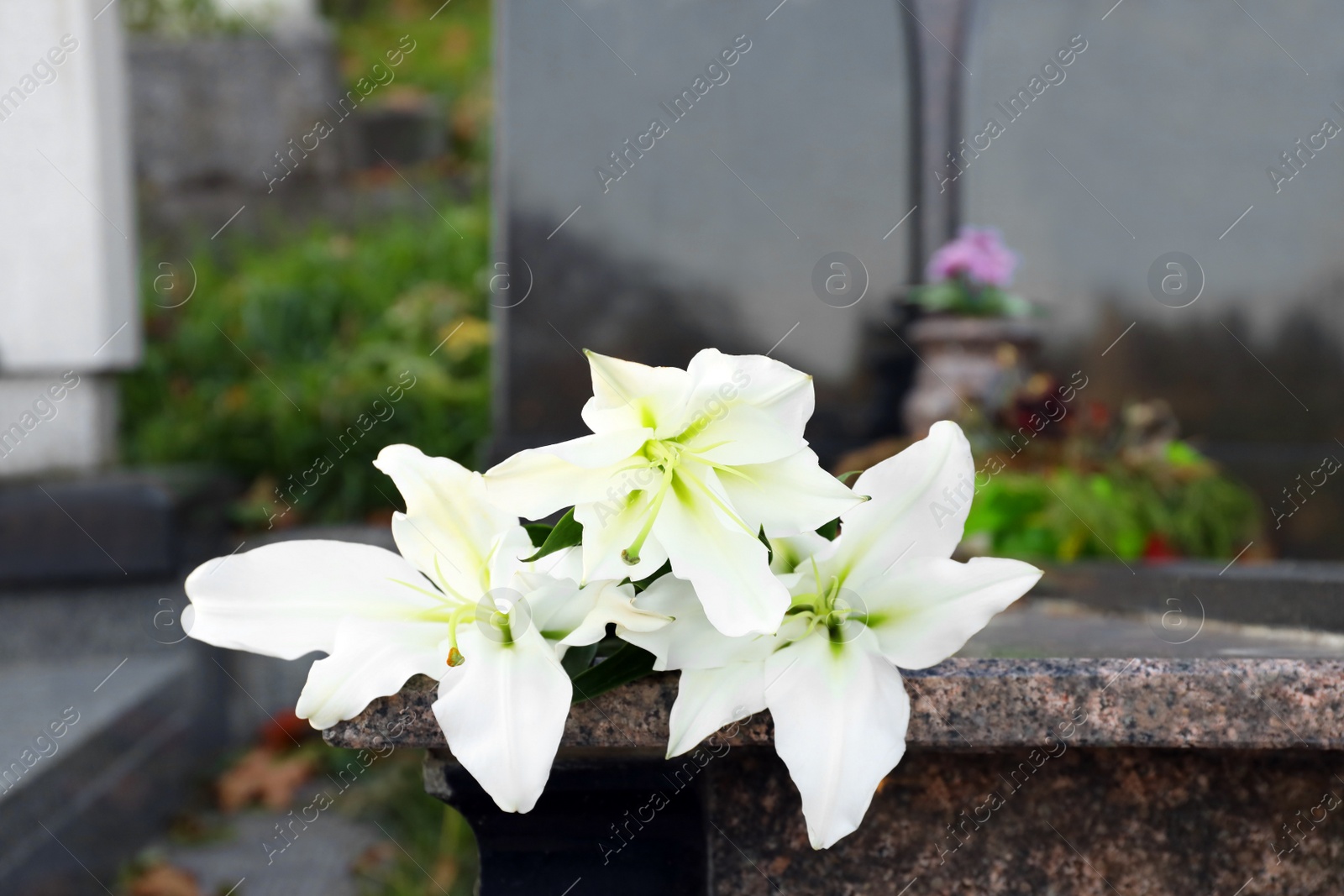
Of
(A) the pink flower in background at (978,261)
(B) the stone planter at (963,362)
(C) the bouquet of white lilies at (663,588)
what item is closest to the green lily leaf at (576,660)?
(C) the bouquet of white lilies at (663,588)

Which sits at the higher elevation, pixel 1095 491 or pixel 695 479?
pixel 695 479

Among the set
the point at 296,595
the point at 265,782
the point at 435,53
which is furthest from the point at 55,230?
the point at 435,53

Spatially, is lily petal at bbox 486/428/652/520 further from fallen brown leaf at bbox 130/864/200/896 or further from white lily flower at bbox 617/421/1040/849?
fallen brown leaf at bbox 130/864/200/896

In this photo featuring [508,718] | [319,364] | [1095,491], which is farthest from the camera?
[319,364]

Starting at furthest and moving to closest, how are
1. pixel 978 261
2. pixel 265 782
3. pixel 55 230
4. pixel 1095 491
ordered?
pixel 55 230 → pixel 978 261 → pixel 265 782 → pixel 1095 491

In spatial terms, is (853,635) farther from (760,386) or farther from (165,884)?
(165,884)

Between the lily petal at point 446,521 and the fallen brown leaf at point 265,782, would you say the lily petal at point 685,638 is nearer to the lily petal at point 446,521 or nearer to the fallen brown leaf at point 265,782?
the lily petal at point 446,521

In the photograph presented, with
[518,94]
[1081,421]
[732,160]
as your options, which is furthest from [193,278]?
[1081,421]

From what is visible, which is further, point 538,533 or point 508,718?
point 538,533

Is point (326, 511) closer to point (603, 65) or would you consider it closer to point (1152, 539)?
point (603, 65)
